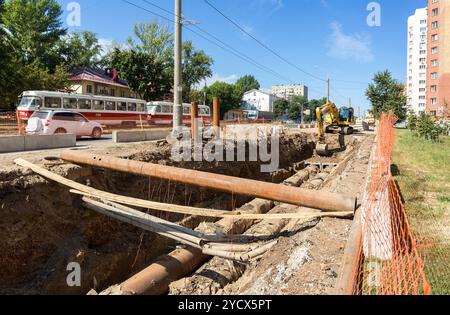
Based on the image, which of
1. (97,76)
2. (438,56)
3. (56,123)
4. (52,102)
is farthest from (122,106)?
(438,56)

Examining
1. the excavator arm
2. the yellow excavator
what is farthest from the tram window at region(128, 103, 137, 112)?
the excavator arm

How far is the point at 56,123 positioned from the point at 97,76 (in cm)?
2751

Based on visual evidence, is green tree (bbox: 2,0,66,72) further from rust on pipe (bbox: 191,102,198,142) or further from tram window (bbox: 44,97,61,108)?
rust on pipe (bbox: 191,102,198,142)

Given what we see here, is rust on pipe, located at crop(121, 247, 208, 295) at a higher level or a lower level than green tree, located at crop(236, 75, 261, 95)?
lower

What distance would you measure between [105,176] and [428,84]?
67.7 meters

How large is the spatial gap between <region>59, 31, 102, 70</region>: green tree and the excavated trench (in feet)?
127

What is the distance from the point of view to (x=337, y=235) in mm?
4574

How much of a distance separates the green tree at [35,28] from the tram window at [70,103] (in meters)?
19.1

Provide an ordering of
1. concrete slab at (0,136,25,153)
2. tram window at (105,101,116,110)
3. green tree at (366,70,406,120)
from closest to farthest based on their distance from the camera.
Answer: concrete slab at (0,136,25,153)
tram window at (105,101,116,110)
green tree at (366,70,406,120)

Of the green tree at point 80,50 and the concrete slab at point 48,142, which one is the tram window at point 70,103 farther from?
the green tree at point 80,50

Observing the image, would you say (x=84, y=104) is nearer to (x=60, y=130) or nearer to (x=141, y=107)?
(x=141, y=107)

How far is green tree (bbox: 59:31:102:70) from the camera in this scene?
141 feet

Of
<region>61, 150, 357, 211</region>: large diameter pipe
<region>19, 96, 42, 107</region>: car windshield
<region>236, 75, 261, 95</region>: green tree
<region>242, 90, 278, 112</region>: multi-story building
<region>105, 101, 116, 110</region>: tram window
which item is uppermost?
<region>236, 75, 261, 95</region>: green tree

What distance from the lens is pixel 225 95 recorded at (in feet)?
200
